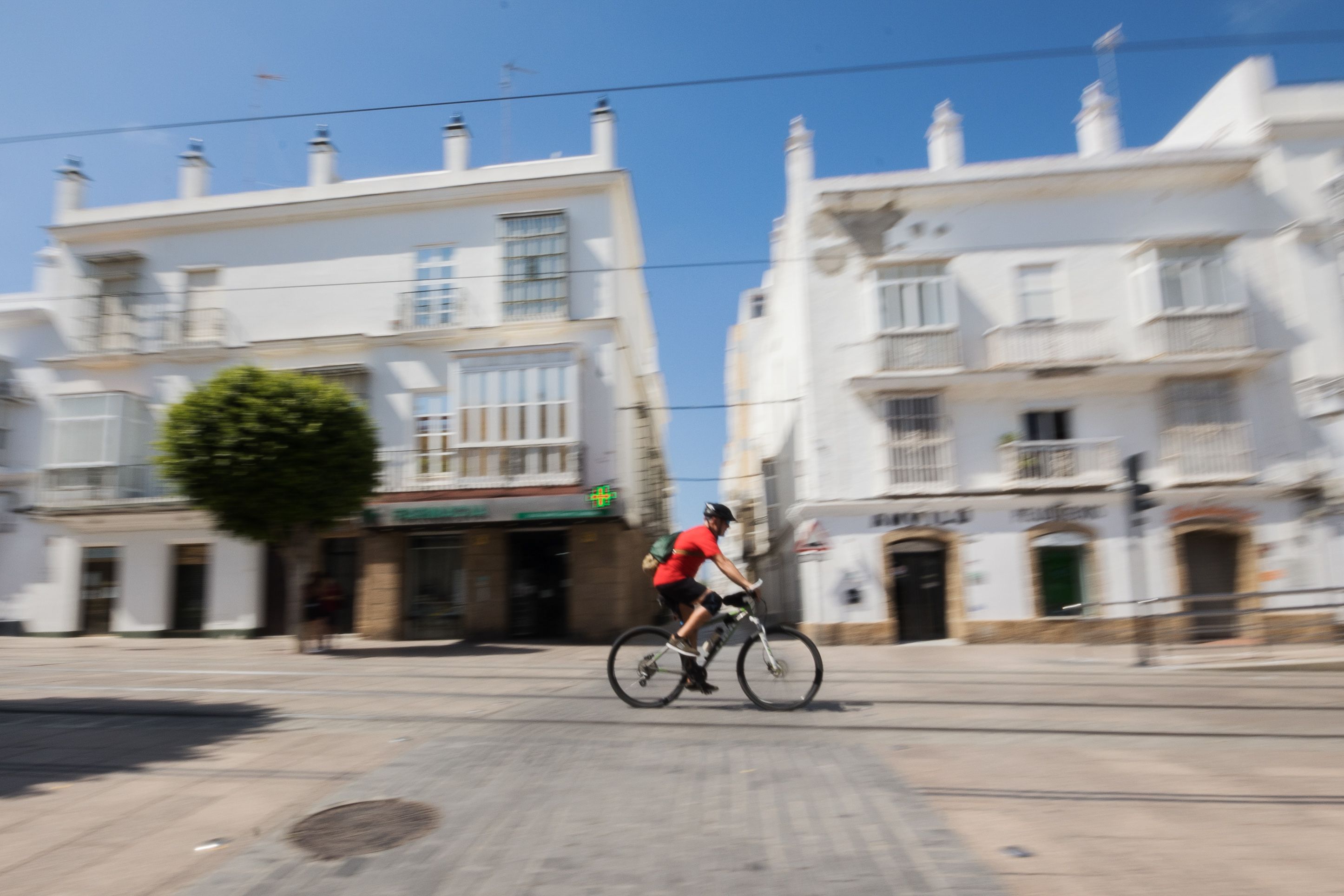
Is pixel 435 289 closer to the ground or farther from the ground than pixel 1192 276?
farther from the ground

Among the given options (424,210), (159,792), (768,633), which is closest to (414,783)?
(159,792)

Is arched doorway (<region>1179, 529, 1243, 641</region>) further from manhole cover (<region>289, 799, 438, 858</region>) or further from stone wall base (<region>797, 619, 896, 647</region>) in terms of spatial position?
manhole cover (<region>289, 799, 438, 858</region>)

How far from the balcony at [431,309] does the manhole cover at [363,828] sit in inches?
747

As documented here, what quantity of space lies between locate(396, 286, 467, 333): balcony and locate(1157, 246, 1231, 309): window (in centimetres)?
1736

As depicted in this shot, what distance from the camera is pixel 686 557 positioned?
6.88m

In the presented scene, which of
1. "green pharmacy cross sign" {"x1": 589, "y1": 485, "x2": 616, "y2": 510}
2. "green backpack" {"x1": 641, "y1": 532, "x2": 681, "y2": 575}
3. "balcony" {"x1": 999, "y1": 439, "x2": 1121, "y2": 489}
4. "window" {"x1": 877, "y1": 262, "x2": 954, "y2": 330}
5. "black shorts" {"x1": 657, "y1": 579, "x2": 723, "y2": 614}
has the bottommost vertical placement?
"black shorts" {"x1": 657, "y1": 579, "x2": 723, "y2": 614}

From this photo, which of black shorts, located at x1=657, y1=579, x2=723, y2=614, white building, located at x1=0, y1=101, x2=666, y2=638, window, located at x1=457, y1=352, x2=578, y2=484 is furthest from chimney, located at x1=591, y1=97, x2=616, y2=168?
black shorts, located at x1=657, y1=579, x2=723, y2=614

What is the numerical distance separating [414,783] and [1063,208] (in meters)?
21.6

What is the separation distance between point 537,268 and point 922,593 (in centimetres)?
1255

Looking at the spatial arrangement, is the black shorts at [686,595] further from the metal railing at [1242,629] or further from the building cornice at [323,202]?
the building cornice at [323,202]

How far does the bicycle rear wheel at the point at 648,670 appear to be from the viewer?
702cm

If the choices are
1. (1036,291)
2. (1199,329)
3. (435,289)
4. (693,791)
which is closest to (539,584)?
(435,289)

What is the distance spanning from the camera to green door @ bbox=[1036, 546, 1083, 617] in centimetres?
2014

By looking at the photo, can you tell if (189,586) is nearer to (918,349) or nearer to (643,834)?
(918,349)
